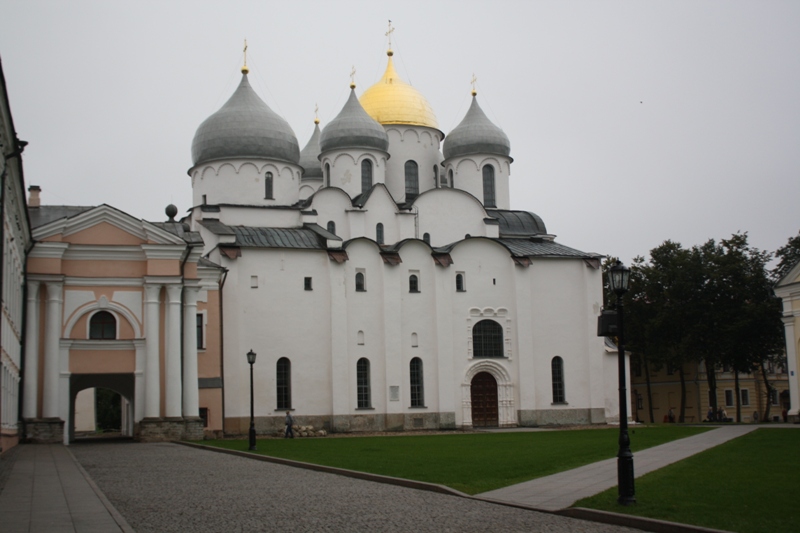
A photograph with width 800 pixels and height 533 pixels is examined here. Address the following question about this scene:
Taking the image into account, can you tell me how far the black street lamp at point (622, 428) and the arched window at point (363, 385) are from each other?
1235 inches

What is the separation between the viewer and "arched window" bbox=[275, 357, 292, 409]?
4566cm

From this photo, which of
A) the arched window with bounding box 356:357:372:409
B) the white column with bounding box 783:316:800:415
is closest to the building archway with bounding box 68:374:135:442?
the arched window with bounding box 356:357:372:409

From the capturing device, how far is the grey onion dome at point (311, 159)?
58906 millimetres

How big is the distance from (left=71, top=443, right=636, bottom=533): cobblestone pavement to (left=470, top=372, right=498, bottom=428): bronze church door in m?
28.1

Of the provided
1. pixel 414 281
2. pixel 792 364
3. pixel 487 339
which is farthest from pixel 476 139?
pixel 792 364

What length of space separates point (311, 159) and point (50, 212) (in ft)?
75.1

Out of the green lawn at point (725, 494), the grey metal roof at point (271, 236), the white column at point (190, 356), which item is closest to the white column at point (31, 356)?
the white column at point (190, 356)

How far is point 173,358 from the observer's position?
36312 millimetres

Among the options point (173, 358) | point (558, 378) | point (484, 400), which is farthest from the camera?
point (558, 378)

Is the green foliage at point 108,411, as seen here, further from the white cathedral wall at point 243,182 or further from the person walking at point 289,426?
the person walking at point 289,426

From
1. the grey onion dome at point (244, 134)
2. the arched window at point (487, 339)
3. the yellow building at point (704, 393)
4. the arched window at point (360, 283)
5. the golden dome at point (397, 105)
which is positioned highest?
the golden dome at point (397, 105)

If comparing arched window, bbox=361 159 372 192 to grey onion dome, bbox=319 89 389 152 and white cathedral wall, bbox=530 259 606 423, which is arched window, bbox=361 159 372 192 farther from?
white cathedral wall, bbox=530 259 606 423

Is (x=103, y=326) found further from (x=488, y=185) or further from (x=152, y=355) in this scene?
(x=488, y=185)

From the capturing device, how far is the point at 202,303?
42656 millimetres
